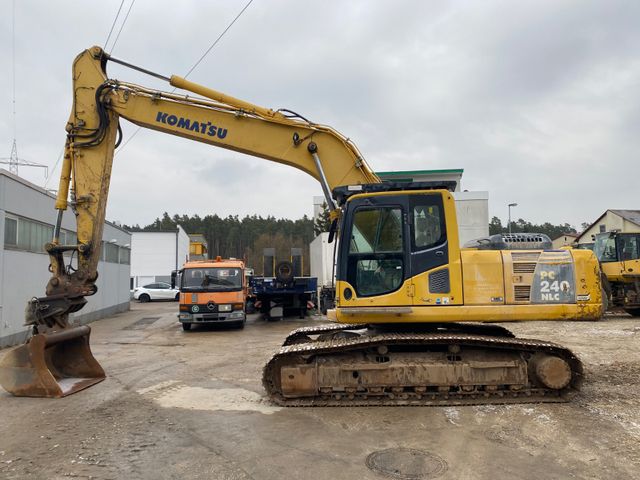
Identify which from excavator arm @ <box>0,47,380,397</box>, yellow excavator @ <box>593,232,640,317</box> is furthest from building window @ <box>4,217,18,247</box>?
yellow excavator @ <box>593,232,640,317</box>

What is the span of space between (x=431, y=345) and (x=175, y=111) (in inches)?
219

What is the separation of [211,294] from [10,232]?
5819mm

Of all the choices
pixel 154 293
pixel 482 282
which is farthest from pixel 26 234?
pixel 154 293

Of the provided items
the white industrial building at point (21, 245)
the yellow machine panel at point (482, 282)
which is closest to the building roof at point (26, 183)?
the white industrial building at point (21, 245)

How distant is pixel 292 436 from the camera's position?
507 cm

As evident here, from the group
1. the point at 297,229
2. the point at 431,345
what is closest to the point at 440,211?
the point at 431,345

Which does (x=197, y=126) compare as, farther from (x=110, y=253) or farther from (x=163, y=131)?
(x=110, y=253)

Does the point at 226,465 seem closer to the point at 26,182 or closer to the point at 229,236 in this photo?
the point at 26,182

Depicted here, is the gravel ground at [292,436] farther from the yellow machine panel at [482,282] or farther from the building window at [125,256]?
the building window at [125,256]

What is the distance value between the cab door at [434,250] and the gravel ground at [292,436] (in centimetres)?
150

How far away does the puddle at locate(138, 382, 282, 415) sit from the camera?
6.20m

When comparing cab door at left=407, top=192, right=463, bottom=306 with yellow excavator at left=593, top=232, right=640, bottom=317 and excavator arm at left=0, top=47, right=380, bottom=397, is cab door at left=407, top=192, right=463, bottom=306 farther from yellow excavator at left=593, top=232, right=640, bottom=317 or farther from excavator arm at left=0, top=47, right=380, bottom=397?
yellow excavator at left=593, top=232, right=640, bottom=317

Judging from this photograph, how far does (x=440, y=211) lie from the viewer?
622cm

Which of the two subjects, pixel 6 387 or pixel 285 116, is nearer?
pixel 6 387
